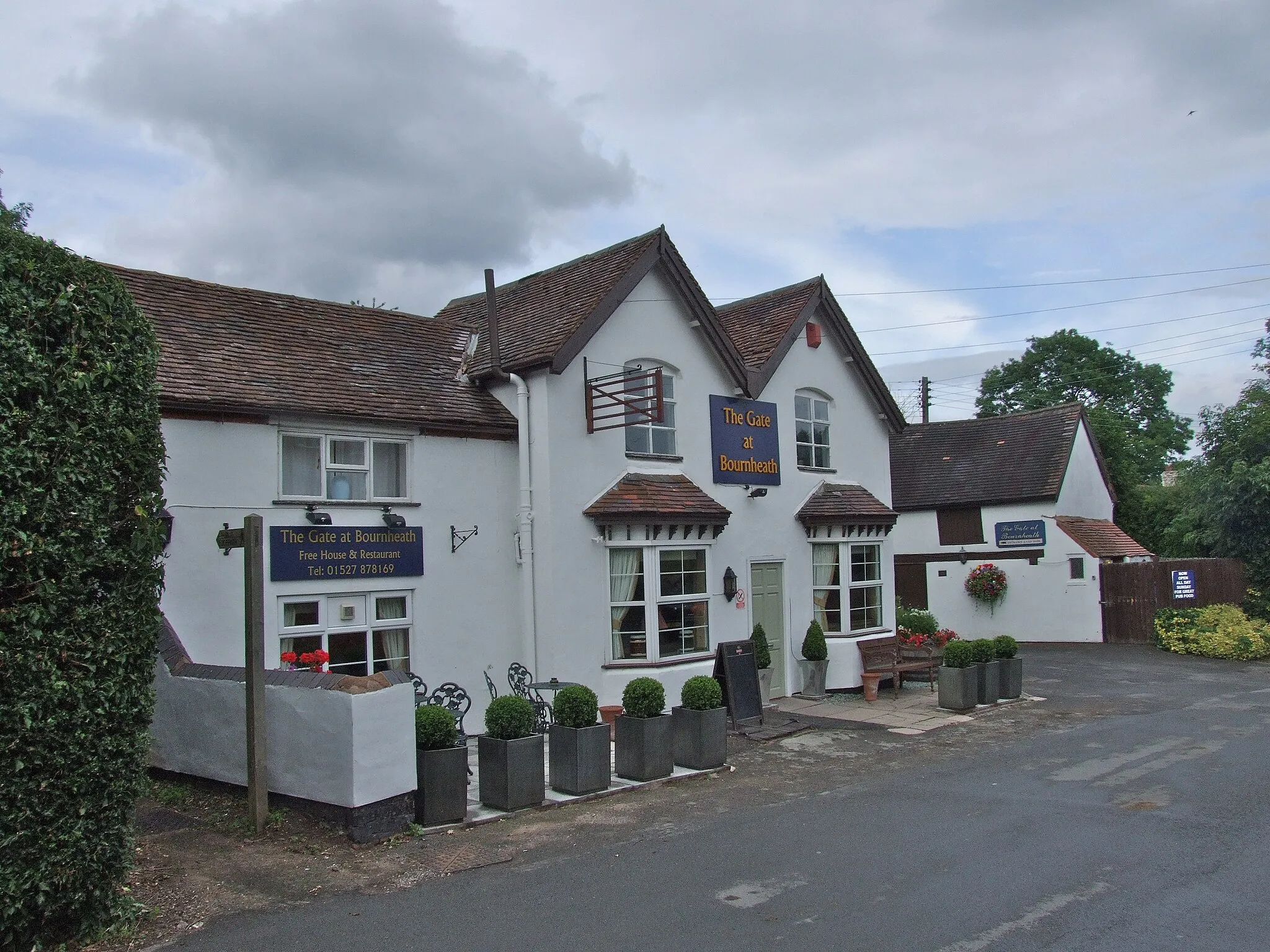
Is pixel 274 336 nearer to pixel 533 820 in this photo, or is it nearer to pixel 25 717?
pixel 533 820

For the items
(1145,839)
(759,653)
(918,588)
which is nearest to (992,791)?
(1145,839)

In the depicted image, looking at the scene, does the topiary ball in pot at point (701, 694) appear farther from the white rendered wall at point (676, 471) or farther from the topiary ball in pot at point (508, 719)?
the white rendered wall at point (676, 471)

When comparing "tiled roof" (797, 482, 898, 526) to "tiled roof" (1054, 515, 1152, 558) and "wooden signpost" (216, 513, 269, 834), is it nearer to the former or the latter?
"tiled roof" (1054, 515, 1152, 558)

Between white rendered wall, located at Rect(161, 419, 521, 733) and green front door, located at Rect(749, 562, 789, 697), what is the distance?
15.0 ft

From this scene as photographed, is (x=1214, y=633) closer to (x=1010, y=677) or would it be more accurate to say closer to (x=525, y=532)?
(x=1010, y=677)

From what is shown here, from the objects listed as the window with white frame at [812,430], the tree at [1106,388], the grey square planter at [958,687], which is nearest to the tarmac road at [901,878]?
the grey square planter at [958,687]

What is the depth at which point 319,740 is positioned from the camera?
8.56 metres

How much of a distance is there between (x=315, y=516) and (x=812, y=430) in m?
9.70

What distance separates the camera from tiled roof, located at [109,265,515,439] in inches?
472

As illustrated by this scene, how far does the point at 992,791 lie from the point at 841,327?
34.7 ft

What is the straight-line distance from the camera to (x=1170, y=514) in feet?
106

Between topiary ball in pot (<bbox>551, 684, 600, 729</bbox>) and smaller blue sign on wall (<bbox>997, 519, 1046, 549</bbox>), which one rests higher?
smaller blue sign on wall (<bbox>997, 519, 1046, 549</bbox>)

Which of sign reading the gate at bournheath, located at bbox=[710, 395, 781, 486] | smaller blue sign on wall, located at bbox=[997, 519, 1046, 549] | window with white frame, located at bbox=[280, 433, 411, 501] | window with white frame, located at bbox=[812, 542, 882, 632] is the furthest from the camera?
smaller blue sign on wall, located at bbox=[997, 519, 1046, 549]

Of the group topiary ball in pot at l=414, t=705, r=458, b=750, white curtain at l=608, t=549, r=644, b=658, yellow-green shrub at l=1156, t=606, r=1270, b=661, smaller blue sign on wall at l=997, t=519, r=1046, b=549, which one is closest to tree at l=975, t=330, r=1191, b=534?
smaller blue sign on wall at l=997, t=519, r=1046, b=549
